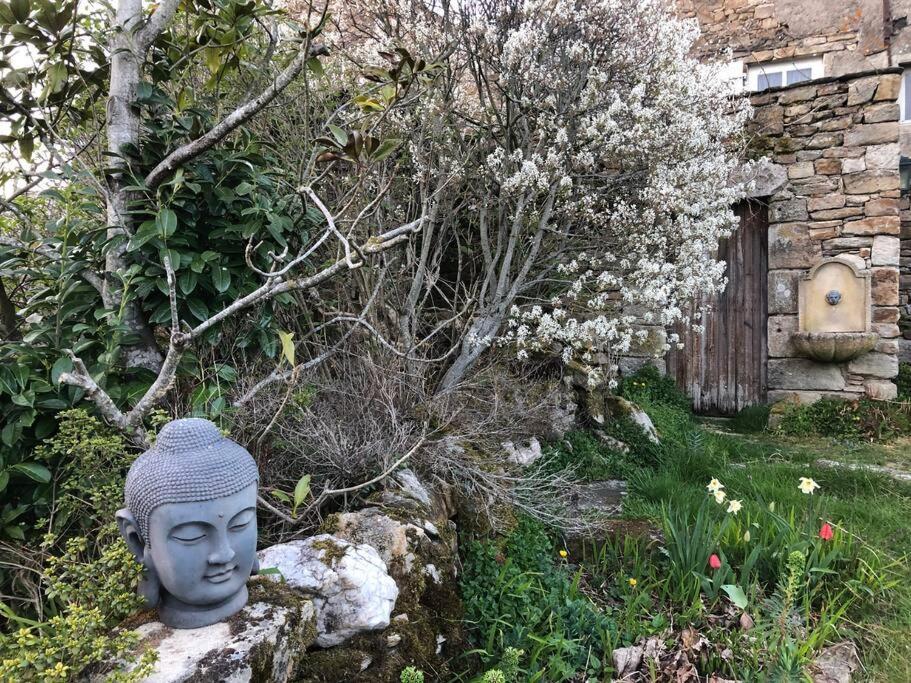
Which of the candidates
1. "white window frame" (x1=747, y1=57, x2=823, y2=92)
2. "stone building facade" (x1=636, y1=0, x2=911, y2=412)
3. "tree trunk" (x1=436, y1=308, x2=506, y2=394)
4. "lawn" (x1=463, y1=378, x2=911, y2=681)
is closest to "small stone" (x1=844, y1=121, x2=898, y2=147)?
"stone building facade" (x1=636, y1=0, x2=911, y2=412)

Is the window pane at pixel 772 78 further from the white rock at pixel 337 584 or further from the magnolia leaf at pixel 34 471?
the magnolia leaf at pixel 34 471

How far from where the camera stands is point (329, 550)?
177cm

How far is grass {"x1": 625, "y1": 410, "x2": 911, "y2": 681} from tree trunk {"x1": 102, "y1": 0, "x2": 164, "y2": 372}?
9.01 feet

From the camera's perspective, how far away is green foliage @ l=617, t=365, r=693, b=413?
591 cm

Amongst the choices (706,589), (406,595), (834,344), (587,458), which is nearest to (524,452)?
(587,458)

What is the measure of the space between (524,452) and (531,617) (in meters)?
1.61

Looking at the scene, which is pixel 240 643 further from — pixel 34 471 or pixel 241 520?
pixel 34 471

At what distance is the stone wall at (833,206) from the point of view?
18.0 ft

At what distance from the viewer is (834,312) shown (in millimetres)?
5586

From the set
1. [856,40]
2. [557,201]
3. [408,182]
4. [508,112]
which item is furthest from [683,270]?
[856,40]

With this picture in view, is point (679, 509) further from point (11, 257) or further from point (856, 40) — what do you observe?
point (856, 40)

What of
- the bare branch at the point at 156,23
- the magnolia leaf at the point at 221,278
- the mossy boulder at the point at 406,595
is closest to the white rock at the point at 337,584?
the mossy boulder at the point at 406,595

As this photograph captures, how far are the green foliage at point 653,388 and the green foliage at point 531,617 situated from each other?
363 cm

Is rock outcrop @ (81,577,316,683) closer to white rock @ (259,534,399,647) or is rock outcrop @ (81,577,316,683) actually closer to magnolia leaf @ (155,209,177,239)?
white rock @ (259,534,399,647)
